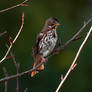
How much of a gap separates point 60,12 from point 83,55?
1.80 m

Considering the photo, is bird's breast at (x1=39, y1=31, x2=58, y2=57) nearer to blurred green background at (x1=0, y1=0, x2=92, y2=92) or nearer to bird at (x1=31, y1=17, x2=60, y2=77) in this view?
bird at (x1=31, y1=17, x2=60, y2=77)

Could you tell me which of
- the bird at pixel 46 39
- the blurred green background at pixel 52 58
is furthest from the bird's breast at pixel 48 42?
the blurred green background at pixel 52 58

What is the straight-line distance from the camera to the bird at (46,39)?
Answer: 16.8 feet

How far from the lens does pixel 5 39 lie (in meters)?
9.49

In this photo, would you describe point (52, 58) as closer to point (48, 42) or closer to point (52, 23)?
point (48, 42)

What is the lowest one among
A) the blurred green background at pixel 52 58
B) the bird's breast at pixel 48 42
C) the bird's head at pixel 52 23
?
the blurred green background at pixel 52 58

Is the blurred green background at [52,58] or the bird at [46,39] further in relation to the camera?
the blurred green background at [52,58]

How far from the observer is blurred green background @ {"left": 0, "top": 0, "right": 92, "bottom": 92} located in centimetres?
887

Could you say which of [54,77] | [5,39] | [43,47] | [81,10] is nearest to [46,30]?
[43,47]

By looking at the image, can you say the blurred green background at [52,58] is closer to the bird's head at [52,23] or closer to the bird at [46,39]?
the bird at [46,39]

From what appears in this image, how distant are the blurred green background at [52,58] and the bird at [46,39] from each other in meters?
2.88

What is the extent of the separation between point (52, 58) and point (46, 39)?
4430 mm

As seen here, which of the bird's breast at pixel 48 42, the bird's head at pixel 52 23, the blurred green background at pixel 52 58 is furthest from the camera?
the blurred green background at pixel 52 58

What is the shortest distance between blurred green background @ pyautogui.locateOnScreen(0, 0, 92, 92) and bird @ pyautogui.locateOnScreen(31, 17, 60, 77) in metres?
2.88
